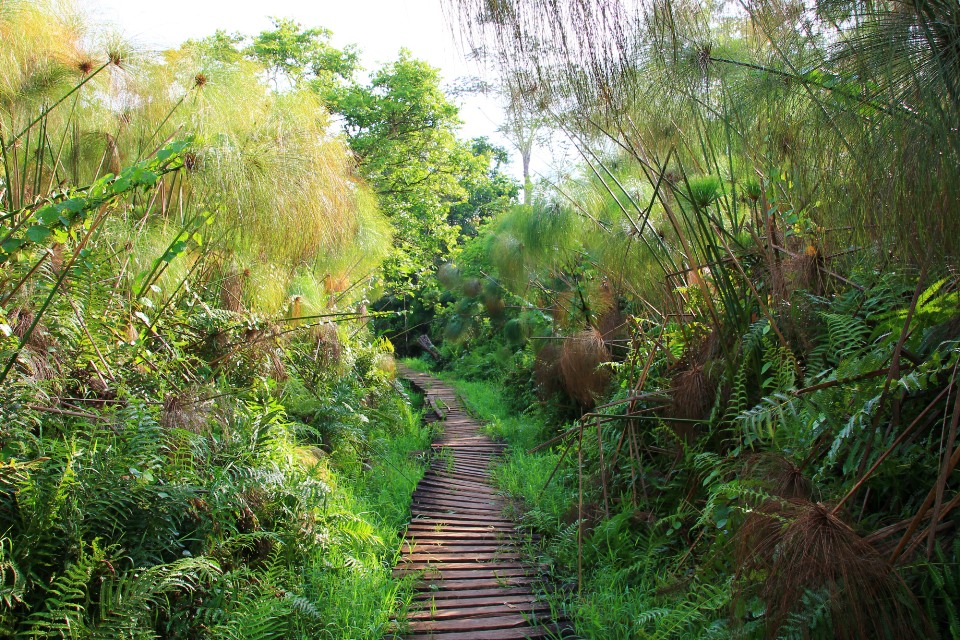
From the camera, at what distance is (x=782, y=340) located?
3.15 m

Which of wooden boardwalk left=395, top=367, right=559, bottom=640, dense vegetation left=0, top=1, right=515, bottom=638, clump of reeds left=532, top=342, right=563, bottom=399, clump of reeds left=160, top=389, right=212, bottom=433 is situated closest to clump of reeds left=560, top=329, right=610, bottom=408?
clump of reeds left=532, top=342, right=563, bottom=399

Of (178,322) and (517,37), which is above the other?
(517,37)

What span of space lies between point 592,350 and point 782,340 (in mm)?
3270

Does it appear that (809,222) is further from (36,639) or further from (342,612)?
(36,639)

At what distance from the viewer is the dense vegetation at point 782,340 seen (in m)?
1.75

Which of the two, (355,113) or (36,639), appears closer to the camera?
(36,639)

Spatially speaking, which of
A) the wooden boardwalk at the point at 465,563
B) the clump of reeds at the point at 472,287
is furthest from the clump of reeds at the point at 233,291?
the clump of reeds at the point at 472,287

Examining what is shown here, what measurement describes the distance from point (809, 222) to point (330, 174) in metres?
3.36

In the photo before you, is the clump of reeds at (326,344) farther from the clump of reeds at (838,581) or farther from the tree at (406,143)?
the clump of reeds at (838,581)

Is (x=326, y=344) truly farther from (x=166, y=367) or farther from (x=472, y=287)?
(x=472, y=287)

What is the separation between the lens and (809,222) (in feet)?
12.2

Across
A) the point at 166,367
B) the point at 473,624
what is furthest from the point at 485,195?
the point at 473,624

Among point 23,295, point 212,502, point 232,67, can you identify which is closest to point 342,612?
point 212,502

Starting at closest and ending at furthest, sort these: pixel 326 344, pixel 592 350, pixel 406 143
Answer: pixel 592 350 < pixel 326 344 < pixel 406 143
